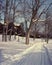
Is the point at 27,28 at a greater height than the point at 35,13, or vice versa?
the point at 35,13

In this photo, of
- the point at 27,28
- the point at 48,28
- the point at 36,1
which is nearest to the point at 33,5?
the point at 36,1

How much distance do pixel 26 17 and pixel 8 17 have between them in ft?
11.9

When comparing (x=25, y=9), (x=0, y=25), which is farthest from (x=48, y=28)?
(x=25, y=9)

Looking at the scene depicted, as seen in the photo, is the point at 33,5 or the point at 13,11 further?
the point at 13,11

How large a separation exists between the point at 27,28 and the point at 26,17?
3002 millimetres

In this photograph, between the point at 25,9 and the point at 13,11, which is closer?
the point at 25,9

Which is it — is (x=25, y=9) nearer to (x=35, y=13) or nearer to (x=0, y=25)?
(x=35, y=13)

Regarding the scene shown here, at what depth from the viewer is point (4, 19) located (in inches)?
1437

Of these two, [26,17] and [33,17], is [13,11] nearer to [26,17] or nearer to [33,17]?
[26,17]

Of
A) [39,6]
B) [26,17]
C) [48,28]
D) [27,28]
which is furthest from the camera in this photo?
[48,28]

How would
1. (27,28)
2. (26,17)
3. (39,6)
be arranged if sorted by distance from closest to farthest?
(39,6)
(27,28)
(26,17)

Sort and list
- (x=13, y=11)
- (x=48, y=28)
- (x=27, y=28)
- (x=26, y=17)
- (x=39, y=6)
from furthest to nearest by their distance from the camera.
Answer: (x=48, y=28) → (x=13, y=11) → (x=26, y=17) → (x=27, y=28) → (x=39, y=6)

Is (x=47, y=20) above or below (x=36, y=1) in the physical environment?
below

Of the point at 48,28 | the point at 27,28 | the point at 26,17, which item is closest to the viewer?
the point at 27,28
